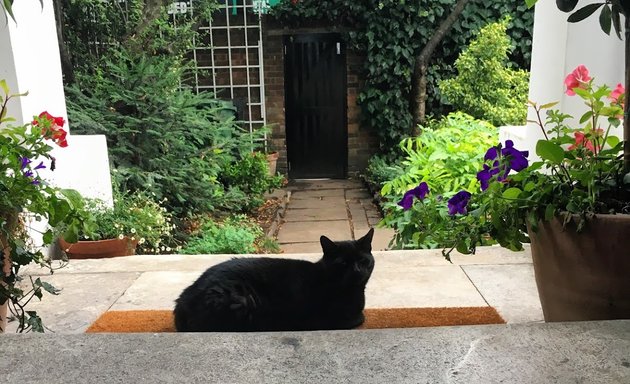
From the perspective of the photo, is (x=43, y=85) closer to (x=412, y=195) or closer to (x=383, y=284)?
(x=383, y=284)

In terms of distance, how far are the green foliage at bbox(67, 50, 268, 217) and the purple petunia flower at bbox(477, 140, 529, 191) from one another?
10.5 ft

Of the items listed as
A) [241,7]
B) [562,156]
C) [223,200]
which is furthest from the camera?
[241,7]

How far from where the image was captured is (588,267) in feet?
3.53

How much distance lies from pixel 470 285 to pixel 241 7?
17.7ft

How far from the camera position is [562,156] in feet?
3.64

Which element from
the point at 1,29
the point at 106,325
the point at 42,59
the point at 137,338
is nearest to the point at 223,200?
the point at 42,59

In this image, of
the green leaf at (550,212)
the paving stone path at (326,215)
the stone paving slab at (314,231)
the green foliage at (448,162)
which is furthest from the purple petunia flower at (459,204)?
the stone paving slab at (314,231)

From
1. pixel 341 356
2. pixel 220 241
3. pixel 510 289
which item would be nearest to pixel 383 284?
pixel 510 289

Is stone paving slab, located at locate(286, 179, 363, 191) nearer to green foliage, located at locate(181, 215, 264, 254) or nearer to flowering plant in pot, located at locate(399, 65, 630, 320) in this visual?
green foliage, located at locate(181, 215, 264, 254)

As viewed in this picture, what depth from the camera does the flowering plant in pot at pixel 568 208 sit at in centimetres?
105

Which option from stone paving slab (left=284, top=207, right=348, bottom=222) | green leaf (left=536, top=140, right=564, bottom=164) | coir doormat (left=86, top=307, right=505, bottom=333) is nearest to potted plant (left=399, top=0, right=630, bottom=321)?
green leaf (left=536, top=140, right=564, bottom=164)

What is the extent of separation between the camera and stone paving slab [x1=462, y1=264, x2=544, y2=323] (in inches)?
66.5

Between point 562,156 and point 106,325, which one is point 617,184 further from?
point 106,325

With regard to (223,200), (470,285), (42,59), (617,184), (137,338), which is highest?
(42,59)
